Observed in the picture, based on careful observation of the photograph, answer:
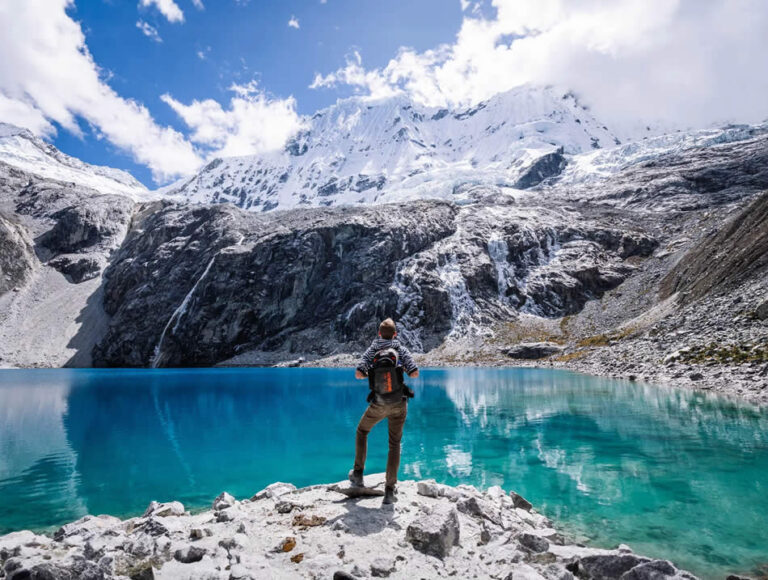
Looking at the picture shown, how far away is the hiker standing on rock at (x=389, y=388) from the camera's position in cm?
906

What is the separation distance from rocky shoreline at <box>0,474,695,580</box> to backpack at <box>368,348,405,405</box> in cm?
217

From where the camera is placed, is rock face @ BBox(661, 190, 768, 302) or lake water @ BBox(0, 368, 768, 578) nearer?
lake water @ BBox(0, 368, 768, 578)

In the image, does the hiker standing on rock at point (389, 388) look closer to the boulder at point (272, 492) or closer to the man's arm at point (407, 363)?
the man's arm at point (407, 363)

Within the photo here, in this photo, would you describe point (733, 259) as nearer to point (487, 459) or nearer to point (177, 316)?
point (487, 459)

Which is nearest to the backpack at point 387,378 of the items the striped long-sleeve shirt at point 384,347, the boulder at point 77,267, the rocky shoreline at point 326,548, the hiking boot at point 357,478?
the striped long-sleeve shirt at point 384,347

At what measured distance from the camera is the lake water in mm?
10750

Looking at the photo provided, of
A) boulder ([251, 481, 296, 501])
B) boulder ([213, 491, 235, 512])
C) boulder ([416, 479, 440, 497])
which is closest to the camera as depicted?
boulder ([213, 491, 235, 512])

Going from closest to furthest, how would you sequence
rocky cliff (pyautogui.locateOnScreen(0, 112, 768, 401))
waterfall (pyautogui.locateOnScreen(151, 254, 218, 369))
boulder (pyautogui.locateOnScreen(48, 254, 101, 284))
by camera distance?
rocky cliff (pyautogui.locateOnScreen(0, 112, 768, 401)) < waterfall (pyautogui.locateOnScreen(151, 254, 218, 369)) < boulder (pyautogui.locateOnScreen(48, 254, 101, 284))

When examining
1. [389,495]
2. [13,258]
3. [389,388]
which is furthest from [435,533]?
[13,258]

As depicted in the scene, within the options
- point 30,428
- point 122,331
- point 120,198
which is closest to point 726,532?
point 30,428

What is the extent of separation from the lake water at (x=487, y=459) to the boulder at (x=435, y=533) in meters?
4.24

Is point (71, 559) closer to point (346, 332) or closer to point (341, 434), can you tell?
point (341, 434)

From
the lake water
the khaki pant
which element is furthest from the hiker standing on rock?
the lake water

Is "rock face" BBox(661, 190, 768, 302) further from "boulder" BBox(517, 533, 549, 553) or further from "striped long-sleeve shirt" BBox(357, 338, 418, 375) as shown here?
"striped long-sleeve shirt" BBox(357, 338, 418, 375)
